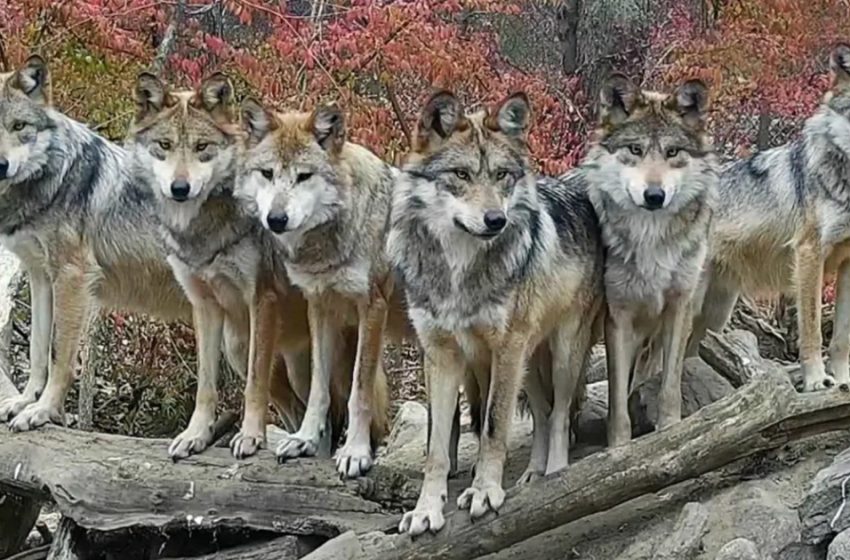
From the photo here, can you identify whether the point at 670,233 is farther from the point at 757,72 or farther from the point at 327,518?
the point at 757,72

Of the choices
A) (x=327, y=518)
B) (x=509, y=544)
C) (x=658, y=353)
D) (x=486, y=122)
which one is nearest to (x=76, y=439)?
(x=327, y=518)

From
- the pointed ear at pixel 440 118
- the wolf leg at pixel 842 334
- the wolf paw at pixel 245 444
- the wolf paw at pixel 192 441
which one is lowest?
the wolf paw at pixel 192 441

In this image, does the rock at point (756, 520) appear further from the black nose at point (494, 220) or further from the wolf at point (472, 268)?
the black nose at point (494, 220)

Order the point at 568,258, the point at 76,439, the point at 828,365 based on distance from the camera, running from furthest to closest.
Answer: the point at 828,365, the point at 76,439, the point at 568,258

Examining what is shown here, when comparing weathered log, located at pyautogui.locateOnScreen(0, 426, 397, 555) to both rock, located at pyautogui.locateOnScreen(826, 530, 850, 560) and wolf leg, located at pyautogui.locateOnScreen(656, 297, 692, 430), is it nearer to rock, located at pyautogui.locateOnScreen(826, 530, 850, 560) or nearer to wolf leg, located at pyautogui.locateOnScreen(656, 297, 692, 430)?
wolf leg, located at pyautogui.locateOnScreen(656, 297, 692, 430)

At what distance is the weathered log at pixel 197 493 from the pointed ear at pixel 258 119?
1.61 metres

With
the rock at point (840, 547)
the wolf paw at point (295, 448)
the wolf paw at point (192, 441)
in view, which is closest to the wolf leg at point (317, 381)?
the wolf paw at point (295, 448)

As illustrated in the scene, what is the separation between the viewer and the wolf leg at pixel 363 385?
18.0 ft

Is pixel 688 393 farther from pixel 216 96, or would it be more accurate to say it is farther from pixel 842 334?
pixel 216 96

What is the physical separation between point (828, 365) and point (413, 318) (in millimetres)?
2690

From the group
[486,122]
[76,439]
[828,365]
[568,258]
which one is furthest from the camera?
[828,365]

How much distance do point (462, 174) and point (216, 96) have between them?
5.07 ft

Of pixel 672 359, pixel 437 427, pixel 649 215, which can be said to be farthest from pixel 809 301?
pixel 437 427

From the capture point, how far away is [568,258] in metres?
5.36
